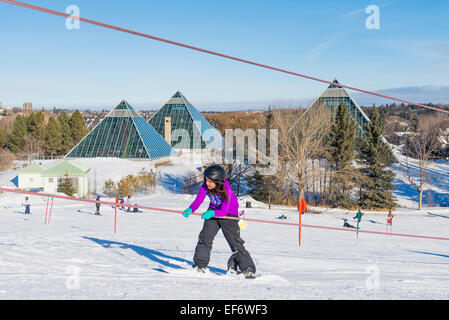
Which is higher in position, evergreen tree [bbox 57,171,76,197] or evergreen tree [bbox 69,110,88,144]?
evergreen tree [bbox 69,110,88,144]

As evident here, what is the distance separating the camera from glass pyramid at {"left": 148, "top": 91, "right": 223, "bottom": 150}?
46875 millimetres

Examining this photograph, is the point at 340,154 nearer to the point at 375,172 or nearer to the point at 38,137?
the point at 375,172

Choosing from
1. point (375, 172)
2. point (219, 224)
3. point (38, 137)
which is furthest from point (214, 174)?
point (38, 137)

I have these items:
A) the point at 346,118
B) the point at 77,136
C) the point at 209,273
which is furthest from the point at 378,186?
the point at 77,136

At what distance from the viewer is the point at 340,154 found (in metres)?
27.3

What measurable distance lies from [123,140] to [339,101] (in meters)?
22.2

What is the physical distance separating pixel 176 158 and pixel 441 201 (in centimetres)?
2557

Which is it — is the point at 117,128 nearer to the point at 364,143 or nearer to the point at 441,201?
the point at 364,143

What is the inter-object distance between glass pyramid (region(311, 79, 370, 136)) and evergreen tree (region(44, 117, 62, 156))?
31.9 meters

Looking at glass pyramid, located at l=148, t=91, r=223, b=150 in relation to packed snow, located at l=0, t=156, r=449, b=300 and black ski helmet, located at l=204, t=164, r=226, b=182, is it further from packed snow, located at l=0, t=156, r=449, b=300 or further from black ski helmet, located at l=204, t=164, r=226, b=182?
black ski helmet, located at l=204, t=164, r=226, b=182

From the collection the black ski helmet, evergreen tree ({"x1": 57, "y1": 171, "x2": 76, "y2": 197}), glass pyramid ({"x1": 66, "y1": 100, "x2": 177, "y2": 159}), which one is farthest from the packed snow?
glass pyramid ({"x1": 66, "y1": 100, "x2": 177, "y2": 159})

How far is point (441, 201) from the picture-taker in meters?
31.1

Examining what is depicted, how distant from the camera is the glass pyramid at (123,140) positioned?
3806 cm

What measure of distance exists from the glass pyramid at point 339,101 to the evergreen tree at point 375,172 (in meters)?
7.90
